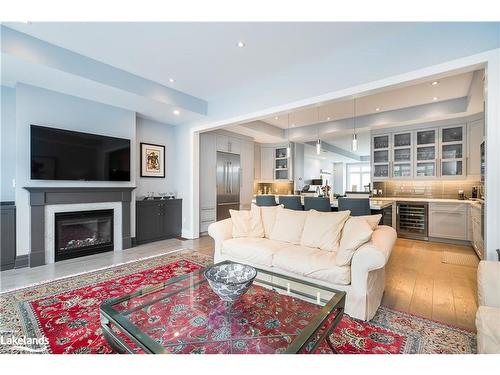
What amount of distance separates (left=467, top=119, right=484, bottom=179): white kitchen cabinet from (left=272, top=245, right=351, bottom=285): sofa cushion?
4288mm

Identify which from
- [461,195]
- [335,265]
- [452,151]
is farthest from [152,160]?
[461,195]

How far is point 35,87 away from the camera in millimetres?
3504

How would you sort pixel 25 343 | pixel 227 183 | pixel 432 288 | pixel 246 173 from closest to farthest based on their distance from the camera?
pixel 25 343 < pixel 432 288 < pixel 227 183 < pixel 246 173

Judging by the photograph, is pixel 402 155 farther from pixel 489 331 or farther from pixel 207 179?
pixel 489 331

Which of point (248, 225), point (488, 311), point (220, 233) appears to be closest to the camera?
point (488, 311)

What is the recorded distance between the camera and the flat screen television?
137 inches

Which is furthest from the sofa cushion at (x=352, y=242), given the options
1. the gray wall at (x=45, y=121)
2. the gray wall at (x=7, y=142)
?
the gray wall at (x=7, y=142)

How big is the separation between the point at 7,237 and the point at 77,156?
1454 millimetres

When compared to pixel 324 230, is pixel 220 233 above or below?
below

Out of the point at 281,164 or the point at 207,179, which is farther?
the point at 281,164

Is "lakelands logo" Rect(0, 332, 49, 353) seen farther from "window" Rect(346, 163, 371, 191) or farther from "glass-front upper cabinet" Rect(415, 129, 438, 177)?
→ "window" Rect(346, 163, 371, 191)

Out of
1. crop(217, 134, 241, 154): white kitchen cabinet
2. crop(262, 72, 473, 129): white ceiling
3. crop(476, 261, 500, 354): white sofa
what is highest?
crop(262, 72, 473, 129): white ceiling

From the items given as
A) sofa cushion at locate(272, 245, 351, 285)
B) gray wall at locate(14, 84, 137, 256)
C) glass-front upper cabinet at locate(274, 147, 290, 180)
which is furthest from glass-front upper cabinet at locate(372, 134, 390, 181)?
gray wall at locate(14, 84, 137, 256)

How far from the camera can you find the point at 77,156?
3.84m
